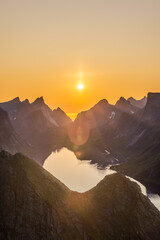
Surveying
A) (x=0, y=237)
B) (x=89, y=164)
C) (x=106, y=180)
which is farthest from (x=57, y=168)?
(x=0, y=237)

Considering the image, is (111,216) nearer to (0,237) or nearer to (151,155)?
(0,237)

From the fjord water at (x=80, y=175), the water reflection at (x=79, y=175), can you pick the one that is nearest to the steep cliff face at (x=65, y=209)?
the fjord water at (x=80, y=175)

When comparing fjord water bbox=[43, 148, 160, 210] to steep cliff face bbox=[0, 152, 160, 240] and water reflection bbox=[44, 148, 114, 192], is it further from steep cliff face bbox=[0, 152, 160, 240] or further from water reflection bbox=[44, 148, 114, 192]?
steep cliff face bbox=[0, 152, 160, 240]

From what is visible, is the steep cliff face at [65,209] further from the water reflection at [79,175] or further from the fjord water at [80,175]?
the water reflection at [79,175]

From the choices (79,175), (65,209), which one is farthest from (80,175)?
(65,209)

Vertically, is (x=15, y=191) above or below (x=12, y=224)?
above

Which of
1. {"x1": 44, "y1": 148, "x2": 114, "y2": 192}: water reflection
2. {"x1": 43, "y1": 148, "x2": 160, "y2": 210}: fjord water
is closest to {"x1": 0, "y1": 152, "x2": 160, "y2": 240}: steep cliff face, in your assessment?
{"x1": 43, "y1": 148, "x2": 160, "y2": 210}: fjord water

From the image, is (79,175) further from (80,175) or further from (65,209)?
(65,209)

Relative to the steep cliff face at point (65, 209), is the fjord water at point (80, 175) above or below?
above

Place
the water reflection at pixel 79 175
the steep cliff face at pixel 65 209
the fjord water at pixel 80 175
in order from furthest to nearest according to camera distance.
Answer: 1. the water reflection at pixel 79 175
2. the fjord water at pixel 80 175
3. the steep cliff face at pixel 65 209
